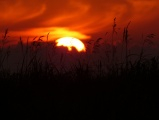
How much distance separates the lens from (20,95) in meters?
5.05

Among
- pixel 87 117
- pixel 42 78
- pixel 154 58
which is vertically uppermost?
pixel 154 58

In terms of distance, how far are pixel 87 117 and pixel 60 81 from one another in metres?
1.72

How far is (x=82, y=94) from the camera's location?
5016 mm

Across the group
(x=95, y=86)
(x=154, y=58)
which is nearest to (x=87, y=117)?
(x=95, y=86)

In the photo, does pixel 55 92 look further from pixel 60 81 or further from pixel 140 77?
pixel 140 77

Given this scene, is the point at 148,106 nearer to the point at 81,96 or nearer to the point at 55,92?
the point at 81,96

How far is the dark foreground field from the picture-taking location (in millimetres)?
4348

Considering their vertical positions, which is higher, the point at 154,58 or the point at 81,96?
the point at 154,58

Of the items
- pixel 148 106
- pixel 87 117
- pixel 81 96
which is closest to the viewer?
pixel 87 117

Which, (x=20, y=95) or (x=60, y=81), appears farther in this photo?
(x=60, y=81)

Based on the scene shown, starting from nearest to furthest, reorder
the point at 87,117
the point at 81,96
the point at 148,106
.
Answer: the point at 87,117, the point at 148,106, the point at 81,96

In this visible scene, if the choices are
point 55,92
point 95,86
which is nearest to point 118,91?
point 95,86

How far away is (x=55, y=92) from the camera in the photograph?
5.22m

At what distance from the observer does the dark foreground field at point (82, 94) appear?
4.35 metres
